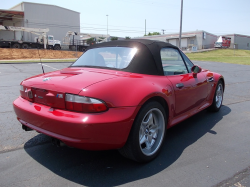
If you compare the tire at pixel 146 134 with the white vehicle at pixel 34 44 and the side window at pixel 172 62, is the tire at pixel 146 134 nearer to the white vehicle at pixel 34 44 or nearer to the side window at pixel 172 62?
the side window at pixel 172 62

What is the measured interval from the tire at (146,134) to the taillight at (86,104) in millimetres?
472

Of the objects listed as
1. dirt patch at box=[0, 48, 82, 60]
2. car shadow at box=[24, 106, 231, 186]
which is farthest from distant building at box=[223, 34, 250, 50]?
car shadow at box=[24, 106, 231, 186]

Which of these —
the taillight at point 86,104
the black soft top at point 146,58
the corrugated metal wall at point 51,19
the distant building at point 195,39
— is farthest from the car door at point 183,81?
the distant building at point 195,39

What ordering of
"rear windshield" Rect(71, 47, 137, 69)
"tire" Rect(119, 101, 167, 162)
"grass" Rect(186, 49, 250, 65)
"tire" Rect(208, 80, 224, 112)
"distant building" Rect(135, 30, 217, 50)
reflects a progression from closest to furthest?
1. "tire" Rect(119, 101, 167, 162)
2. "rear windshield" Rect(71, 47, 137, 69)
3. "tire" Rect(208, 80, 224, 112)
4. "grass" Rect(186, 49, 250, 65)
5. "distant building" Rect(135, 30, 217, 50)

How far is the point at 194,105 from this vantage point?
3.88 meters

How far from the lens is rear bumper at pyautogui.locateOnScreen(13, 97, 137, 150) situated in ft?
7.37

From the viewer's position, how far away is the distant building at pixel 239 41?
55.4 m

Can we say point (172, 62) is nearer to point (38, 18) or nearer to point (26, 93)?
point (26, 93)

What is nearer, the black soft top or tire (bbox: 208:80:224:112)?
the black soft top

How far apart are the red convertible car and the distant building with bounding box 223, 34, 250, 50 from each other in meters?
57.5

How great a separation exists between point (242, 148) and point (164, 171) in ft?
4.65

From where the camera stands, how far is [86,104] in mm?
2305

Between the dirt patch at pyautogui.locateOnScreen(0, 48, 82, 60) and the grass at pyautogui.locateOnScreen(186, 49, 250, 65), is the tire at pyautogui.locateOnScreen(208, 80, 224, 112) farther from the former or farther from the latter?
the dirt patch at pyautogui.locateOnScreen(0, 48, 82, 60)

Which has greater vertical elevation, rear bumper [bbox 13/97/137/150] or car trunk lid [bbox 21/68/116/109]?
car trunk lid [bbox 21/68/116/109]
